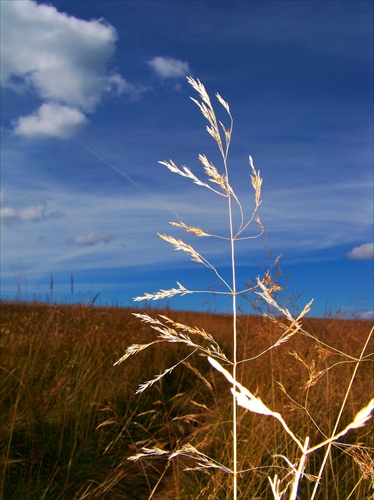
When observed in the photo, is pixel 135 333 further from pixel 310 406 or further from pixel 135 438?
pixel 310 406

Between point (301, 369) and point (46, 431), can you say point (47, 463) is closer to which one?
point (46, 431)

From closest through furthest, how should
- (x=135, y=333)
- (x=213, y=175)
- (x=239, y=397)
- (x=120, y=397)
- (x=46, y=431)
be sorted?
1. (x=239, y=397)
2. (x=213, y=175)
3. (x=46, y=431)
4. (x=120, y=397)
5. (x=135, y=333)

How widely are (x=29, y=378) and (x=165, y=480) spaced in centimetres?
163

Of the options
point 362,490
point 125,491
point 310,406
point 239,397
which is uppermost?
point 239,397

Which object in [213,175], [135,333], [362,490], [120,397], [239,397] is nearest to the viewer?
[239,397]

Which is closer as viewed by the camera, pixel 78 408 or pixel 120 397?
pixel 78 408

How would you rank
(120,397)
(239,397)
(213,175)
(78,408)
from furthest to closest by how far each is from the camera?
(120,397) → (78,408) → (213,175) → (239,397)

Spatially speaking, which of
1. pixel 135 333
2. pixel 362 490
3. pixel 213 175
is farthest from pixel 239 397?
pixel 135 333

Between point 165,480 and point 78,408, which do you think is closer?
point 165,480

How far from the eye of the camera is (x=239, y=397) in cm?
68

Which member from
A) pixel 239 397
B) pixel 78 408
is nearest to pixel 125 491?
pixel 78 408

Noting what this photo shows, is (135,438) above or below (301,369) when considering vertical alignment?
below

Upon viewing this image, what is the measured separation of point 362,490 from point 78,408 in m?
2.50

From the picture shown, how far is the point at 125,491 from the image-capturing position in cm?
395
